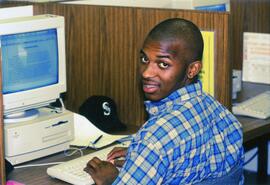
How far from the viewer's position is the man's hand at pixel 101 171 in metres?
1.95

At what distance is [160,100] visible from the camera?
6.02ft

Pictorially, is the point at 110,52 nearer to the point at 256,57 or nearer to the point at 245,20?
the point at 256,57

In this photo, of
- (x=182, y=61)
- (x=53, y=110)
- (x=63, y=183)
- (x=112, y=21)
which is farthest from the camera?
(x=112, y=21)

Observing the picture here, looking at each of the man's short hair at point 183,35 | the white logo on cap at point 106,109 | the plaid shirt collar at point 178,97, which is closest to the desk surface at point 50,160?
the white logo on cap at point 106,109

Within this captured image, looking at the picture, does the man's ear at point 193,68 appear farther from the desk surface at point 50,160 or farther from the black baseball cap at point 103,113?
the black baseball cap at point 103,113

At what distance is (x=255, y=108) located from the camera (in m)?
2.82

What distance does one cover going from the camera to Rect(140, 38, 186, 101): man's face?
5.96 ft

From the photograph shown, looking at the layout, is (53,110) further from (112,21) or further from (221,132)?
(221,132)

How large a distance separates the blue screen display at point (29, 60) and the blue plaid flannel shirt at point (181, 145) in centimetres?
60

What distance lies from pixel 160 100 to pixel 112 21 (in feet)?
2.76

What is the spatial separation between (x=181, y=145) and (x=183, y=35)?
0.34 m

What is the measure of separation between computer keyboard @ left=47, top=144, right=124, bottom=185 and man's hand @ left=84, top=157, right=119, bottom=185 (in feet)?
0.08

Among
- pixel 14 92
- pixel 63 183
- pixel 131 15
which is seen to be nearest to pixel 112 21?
pixel 131 15

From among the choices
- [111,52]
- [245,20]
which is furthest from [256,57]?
[111,52]
